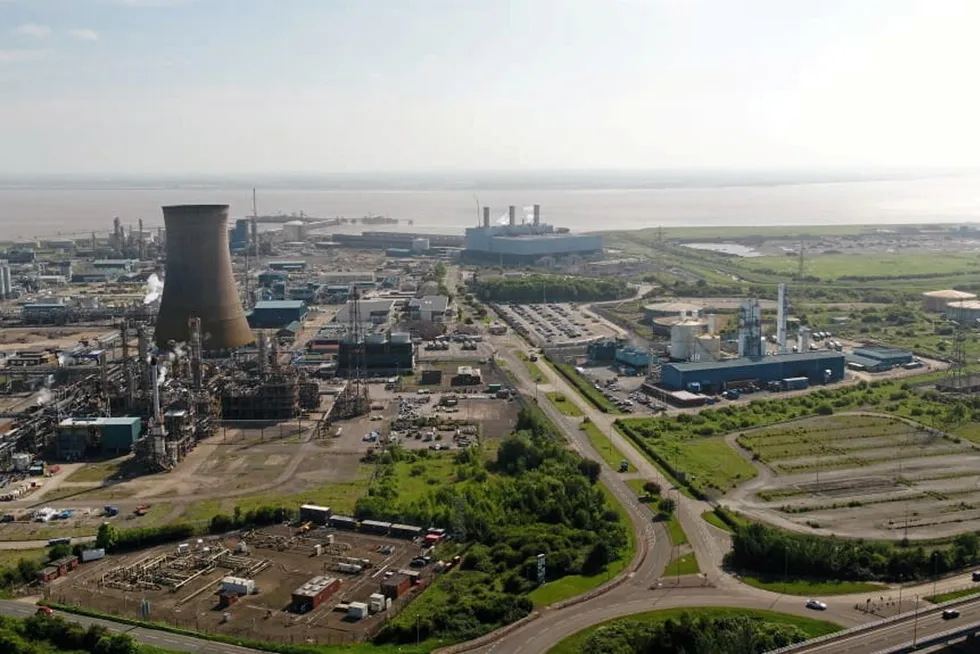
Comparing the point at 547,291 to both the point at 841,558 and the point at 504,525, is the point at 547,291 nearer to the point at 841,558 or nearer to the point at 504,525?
the point at 504,525

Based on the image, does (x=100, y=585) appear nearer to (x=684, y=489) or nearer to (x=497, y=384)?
(x=684, y=489)

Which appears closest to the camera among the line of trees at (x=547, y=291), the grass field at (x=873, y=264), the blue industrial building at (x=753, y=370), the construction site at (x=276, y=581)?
the construction site at (x=276, y=581)

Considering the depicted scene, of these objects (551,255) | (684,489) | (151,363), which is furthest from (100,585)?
(551,255)

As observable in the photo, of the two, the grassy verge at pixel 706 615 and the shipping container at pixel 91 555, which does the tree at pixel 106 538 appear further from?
the grassy verge at pixel 706 615

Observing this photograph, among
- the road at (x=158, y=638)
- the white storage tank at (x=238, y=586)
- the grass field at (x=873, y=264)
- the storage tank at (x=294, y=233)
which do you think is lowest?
the road at (x=158, y=638)

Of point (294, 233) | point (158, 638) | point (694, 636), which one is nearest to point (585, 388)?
point (694, 636)

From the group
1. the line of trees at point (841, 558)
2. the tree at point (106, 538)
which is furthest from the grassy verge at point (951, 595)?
the tree at point (106, 538)
